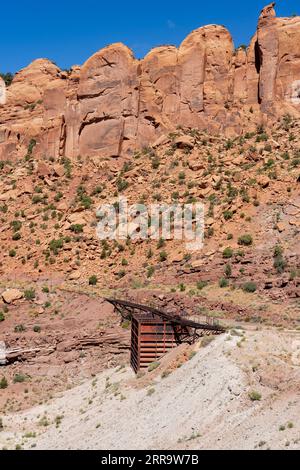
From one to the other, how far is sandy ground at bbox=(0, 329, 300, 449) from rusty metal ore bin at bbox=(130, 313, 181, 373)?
97cm

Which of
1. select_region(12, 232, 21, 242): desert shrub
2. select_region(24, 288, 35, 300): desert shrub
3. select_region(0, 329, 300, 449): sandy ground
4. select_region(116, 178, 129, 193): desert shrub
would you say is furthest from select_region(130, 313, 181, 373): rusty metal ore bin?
select_region(116, 178, 129, 193): desert shrub

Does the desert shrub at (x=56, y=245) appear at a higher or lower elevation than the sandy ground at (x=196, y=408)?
higher

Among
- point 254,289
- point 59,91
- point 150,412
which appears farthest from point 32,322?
point 59,91

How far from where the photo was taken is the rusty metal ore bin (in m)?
31.0

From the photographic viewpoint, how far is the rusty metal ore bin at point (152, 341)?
31.0 metres

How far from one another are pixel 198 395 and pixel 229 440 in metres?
4.54

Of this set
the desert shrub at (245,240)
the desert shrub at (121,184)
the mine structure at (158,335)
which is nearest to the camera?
the mine structure at (158,335)

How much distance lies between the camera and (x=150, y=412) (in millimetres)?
24547

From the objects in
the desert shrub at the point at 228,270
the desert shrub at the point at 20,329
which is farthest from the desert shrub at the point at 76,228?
the desert shrub at the point at 228,270

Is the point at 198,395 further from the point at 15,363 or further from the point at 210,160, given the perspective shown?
the point at 210,160

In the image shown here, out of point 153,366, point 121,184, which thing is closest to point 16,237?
point 121,184

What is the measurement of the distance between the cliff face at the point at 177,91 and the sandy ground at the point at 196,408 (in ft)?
89.6

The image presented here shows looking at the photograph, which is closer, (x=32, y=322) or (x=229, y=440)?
(x=229, y=440)

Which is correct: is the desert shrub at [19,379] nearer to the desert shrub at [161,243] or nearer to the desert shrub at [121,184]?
the desert shrub at [161,243]
